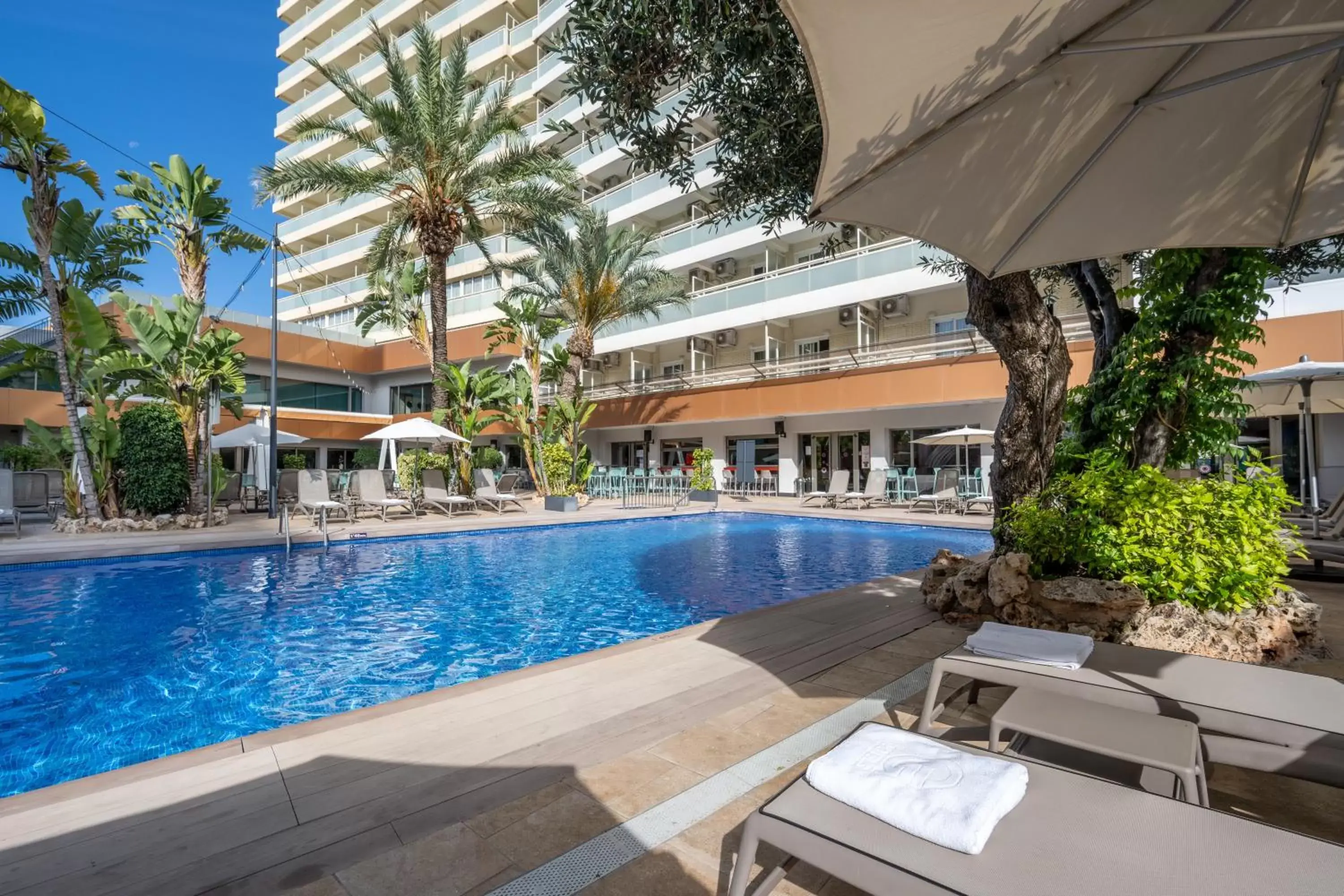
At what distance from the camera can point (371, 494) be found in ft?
49.9

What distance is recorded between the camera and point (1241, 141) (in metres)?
2.78

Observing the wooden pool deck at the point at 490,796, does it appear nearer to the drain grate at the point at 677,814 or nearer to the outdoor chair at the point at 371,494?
the drain grate at the point at 677,814

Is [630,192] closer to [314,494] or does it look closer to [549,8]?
[549,8]

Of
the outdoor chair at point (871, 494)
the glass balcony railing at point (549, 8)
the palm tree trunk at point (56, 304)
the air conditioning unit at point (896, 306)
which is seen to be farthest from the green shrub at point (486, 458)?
the glass balcony railing at point (549, 8)

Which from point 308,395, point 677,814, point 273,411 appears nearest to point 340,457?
point 308,395

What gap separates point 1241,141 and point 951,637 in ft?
11.0

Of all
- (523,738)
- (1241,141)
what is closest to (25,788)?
(523,738)

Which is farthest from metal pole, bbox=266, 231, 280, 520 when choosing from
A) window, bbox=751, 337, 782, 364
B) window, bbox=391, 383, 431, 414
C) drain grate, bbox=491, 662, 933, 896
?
drain grate, bbox=491, 662, 933, 896

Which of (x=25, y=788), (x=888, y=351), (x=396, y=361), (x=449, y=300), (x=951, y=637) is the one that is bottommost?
(x=25, y=788)

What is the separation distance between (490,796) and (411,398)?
32.0 meters

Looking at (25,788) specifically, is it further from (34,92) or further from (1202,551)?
(34,92)

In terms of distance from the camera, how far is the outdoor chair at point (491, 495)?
55.6 feet

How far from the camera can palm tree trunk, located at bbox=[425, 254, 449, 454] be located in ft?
57.1

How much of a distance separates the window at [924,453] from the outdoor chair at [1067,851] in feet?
63.6
